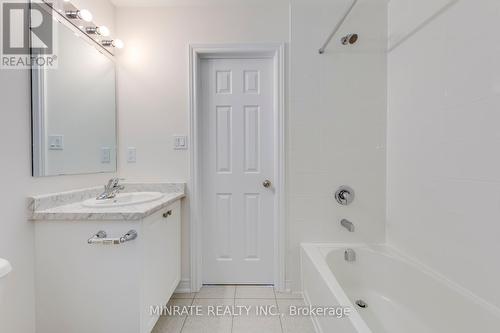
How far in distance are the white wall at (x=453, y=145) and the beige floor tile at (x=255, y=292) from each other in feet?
3.49

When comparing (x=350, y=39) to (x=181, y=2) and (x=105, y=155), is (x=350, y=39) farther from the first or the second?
(x=105, y=155)

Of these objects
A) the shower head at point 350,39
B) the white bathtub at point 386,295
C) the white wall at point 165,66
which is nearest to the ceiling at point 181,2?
the white wall at point 165,66

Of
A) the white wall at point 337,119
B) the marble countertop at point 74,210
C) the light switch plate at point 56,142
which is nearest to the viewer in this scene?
the marble countertop at point 74,210

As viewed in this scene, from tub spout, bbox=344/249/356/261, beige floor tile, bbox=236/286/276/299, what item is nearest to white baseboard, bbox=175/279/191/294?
beige floor tile, bbox=236/286/276/299

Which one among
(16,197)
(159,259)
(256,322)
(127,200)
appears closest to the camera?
(16,197)

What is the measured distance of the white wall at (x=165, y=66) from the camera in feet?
5.96

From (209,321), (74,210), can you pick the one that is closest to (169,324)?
(209,321)

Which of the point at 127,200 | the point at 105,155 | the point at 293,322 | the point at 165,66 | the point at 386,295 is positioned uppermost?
the point at 165,66

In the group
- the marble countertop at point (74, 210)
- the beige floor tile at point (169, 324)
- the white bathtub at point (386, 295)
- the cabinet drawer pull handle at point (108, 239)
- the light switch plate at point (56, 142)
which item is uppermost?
the light switch plate at point (56, 142)

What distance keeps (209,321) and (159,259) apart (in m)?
0.56

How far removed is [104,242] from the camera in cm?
107

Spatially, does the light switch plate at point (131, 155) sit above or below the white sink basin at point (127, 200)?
above

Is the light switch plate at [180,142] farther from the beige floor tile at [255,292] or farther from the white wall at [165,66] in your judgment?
the beige floor tile at [255,292]

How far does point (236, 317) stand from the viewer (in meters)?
1.55
